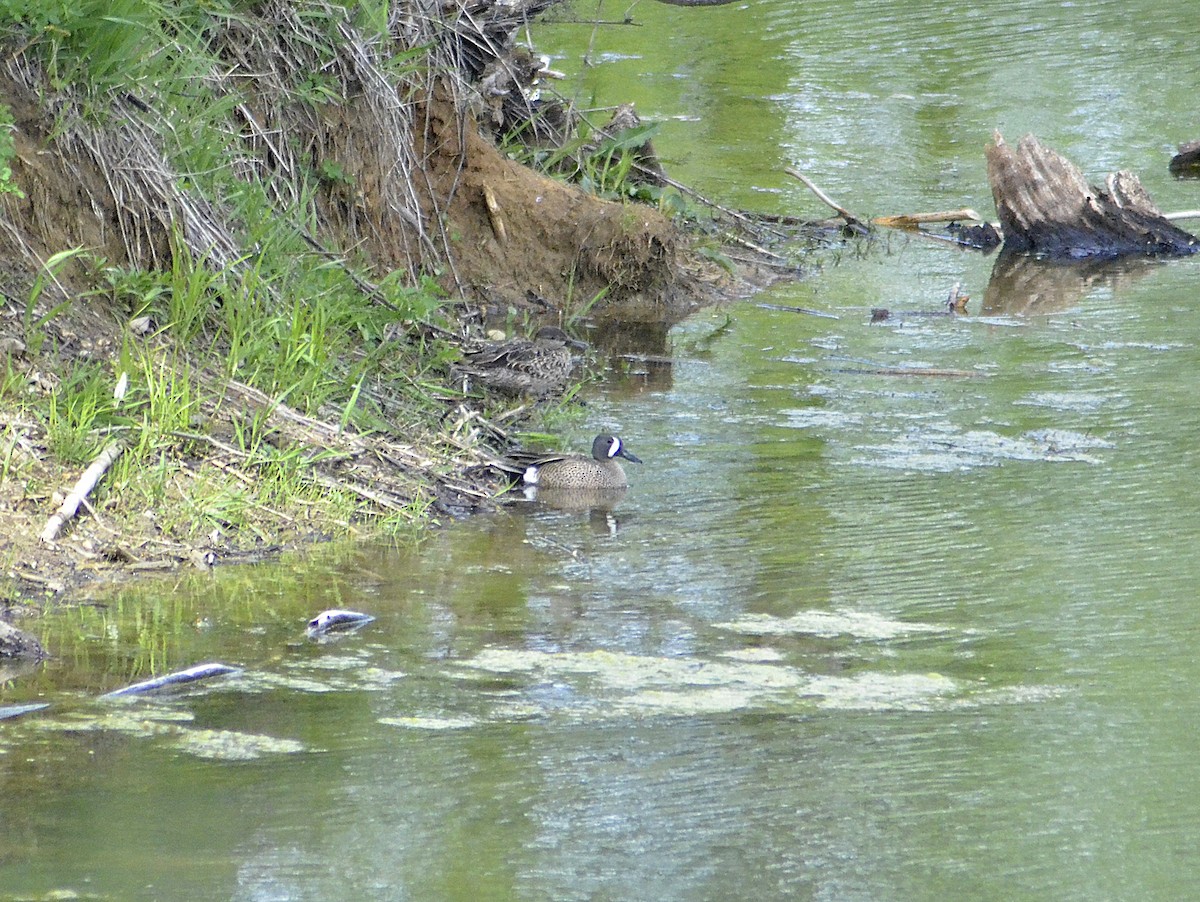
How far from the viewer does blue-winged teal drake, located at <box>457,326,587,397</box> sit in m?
8.57

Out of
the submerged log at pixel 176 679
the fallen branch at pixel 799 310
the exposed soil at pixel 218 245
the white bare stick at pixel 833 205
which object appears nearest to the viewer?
the submerged log at pixel 176 679

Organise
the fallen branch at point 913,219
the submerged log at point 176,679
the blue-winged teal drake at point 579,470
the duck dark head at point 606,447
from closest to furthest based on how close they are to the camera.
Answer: the submerged log at point 176,679 < the blue-winged teal drake at point 579,470 < the duck dark head at point 606,447 < the fallen branch at point 913,219

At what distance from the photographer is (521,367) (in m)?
8.66

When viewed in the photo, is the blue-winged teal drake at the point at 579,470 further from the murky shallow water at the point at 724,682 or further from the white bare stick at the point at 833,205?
the white bare stick at the point at 833,205

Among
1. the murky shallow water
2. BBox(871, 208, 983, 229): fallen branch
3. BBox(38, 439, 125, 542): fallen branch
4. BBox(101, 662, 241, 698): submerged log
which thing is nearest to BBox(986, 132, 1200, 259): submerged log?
BBox(871, 208, 983, 229): fallen branch

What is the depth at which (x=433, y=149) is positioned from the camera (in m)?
10.4

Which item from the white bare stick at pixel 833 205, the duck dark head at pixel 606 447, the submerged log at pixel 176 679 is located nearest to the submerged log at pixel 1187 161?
Answer: the white bare stick at pixel 833 205

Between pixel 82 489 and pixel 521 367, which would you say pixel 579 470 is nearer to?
pixel 521 367

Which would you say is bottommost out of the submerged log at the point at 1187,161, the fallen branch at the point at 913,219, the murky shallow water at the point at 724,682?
the murky shallow water at the point at 724,682

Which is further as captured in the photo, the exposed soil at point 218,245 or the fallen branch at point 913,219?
the fallen branch at point 913,219

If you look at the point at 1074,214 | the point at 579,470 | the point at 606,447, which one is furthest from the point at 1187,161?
the point at 579,470

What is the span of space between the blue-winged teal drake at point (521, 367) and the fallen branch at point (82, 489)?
2.28 metres

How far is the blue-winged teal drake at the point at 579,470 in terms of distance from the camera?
7422 millimetres

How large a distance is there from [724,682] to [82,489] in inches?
98.9
